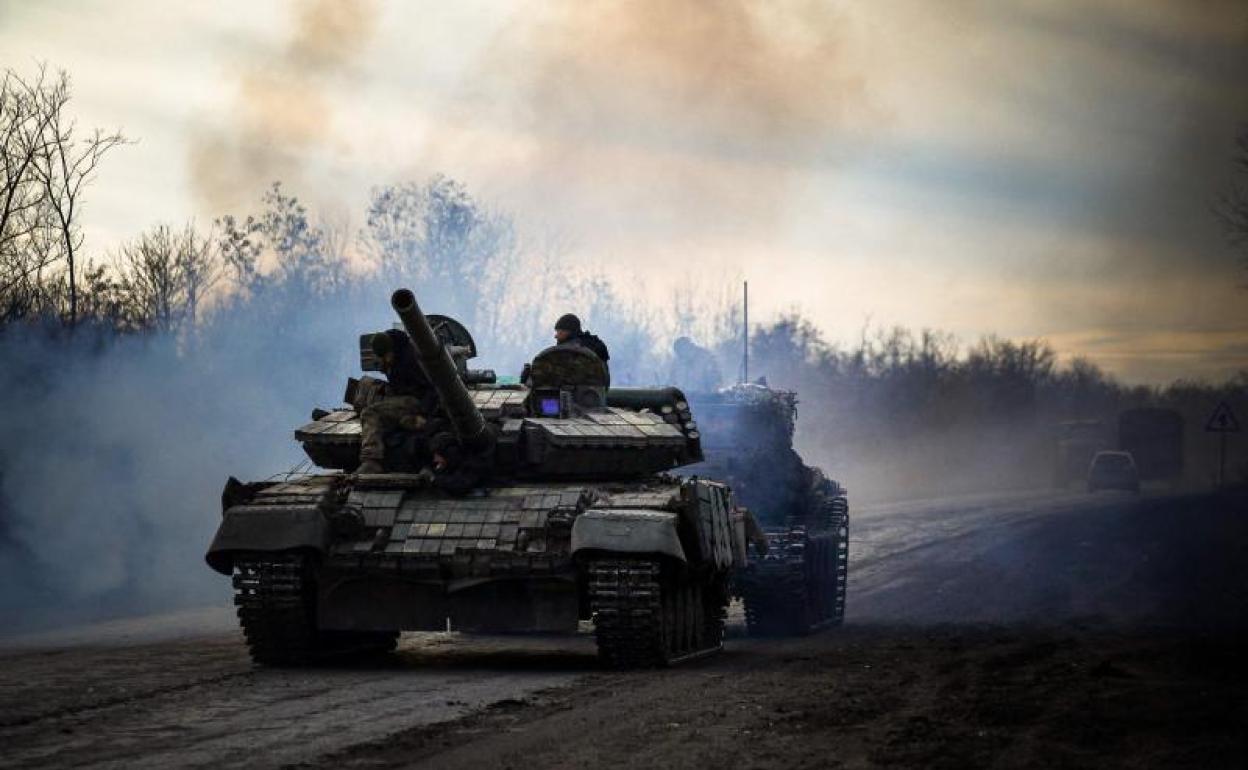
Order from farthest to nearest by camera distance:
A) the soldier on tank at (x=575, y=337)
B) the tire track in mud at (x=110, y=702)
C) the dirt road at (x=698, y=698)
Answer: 1. the soldier on tank at (x=575, y=337)
2. the tire track in mud at (x=110, y=702)
3. the dirt road at (x=698, y=698)

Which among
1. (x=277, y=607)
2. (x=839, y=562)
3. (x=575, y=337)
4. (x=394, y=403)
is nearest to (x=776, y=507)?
(x=839, y=562)

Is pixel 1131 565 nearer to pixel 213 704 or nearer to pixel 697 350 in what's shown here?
pixel 697 350

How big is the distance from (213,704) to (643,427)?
6366mm

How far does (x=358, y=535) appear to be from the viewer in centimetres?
1627

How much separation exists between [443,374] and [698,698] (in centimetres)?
420

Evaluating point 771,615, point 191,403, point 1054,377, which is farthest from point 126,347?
point 1054,377

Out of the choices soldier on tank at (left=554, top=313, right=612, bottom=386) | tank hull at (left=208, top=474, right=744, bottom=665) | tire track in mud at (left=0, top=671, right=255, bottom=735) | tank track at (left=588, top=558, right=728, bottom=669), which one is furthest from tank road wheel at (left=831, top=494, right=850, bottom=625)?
tire track in mud at (left=0, top=671, right=255, bottom=735)

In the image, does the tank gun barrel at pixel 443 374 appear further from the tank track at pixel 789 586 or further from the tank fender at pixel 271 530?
the tank track at pixel 789 586

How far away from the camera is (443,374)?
1628cm

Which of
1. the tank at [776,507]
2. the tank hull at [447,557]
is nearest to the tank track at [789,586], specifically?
the tank at [776,507]

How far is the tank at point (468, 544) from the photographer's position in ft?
51.6

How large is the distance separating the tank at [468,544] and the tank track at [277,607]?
12 mm

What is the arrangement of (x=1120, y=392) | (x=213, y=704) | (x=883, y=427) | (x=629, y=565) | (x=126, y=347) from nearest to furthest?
(x=213, y=704), (x=629, y=565), (x=126, y=347), (x=883, y=427), (x=1120, y=392)

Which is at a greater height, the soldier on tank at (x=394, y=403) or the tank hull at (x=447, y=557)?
the soldier on tank at (x=394, y=403)
